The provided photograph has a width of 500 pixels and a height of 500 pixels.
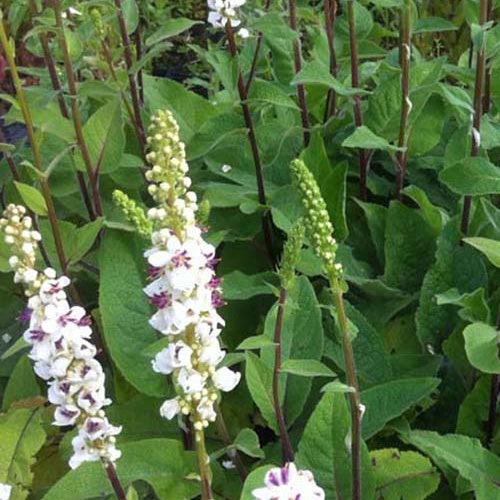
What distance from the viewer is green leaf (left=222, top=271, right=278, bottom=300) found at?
1618 mm

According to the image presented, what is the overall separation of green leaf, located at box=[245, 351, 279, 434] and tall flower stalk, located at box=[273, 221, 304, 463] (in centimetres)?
2

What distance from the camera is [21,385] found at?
5.63 feet

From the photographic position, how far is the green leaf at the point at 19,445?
1.54 m

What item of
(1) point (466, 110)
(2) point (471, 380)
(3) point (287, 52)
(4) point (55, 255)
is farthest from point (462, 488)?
(3) point (287, 52)

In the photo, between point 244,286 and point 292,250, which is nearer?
point 292,250

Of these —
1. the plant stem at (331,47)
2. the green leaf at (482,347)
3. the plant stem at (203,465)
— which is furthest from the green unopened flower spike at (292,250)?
the plant stem at (331,47)

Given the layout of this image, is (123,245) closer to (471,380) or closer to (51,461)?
(51,461)

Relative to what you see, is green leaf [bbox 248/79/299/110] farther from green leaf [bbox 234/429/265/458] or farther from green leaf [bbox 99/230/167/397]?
green leaf [bbox 234/429/265/458]

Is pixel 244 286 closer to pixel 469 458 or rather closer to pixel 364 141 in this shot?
pixel 364 141

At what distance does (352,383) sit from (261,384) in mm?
326

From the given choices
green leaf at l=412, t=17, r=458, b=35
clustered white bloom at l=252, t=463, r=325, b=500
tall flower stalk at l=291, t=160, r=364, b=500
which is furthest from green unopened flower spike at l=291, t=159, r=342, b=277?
green leaf at l=412, t=17, r=458, b=35

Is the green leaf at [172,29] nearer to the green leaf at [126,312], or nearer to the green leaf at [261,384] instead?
the green leaf at [126,312]

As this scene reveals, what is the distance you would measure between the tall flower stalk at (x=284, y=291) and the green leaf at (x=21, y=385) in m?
0.54

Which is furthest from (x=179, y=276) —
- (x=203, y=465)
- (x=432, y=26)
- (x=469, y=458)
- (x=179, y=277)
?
(x=432, y=26)
